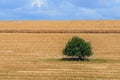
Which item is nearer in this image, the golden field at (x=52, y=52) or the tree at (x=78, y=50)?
the golden field at (x=52, y=52)

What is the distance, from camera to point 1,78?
79.7ft

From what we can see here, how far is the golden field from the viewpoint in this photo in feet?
85.0

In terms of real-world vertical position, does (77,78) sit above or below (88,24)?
below

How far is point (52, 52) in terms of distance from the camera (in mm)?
37625

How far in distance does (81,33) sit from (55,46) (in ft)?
19.6

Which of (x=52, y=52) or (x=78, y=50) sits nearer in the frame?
(x=78, y=50)

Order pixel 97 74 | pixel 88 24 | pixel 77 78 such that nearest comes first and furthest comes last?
pixel 77 78 < pixel 97 74 < pixel 88 24

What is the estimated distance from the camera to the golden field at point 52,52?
25.9m

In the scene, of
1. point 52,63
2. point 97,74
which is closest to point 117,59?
point 52,63

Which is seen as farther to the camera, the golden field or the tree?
the tree

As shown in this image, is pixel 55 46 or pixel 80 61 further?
pixel 55 46

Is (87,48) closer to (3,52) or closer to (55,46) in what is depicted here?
(55,46)

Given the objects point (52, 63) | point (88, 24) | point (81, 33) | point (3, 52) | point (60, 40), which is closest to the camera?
point (52, 63)

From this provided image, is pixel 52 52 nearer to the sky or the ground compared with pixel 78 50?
nearer to the ground
